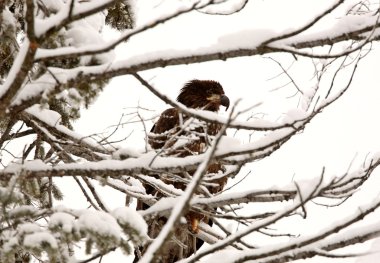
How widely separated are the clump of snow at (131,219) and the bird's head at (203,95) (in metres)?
3.50

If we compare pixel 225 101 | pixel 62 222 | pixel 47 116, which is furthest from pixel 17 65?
pixel 225 101

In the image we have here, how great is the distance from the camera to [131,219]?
234 cm

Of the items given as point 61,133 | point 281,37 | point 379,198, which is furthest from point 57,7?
point 379,198

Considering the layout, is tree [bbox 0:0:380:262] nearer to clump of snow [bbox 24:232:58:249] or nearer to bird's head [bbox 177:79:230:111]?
clump of snow [bbox 24:232:58:249]

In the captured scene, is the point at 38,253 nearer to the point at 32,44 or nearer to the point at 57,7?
the point at 32,44

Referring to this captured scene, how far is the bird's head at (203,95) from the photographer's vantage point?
584 centimetres

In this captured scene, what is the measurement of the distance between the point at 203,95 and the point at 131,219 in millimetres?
3676

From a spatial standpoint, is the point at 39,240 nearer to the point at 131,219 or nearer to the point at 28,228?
the point at 28,228

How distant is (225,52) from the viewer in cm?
218

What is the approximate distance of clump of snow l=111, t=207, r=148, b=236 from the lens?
2330 millimetres

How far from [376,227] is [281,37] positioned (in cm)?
80

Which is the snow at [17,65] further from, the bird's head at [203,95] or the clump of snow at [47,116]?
the bird's head at [203,95]

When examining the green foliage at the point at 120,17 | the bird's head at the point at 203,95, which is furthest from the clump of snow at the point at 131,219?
the bird's head at the point at 203,95

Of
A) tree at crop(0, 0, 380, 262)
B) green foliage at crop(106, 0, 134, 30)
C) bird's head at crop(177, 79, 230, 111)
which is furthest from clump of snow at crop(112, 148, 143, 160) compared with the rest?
bird's head at crop(177, 79, 230, 111)
